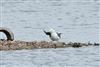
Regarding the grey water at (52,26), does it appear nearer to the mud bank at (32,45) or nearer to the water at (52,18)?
the water at (52,18)

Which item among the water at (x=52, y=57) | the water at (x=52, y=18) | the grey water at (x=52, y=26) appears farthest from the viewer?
the water at (x=52, y=18)

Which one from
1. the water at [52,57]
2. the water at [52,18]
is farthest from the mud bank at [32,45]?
the water at [52,18]

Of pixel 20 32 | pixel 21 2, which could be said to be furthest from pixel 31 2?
pixel 20 32

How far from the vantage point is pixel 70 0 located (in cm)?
7269

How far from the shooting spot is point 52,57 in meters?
33.9

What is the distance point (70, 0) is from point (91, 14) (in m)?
17.0

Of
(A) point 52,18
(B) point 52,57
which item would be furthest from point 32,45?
(A) point 52,18

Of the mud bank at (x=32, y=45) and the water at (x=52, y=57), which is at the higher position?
the mud bank at (x=32, y=45)

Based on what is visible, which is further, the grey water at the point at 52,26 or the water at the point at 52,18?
the water at the point at 52,18

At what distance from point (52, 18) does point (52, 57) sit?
1852 cm

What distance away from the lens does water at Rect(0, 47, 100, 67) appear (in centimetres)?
3194

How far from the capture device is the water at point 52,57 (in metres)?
31.9

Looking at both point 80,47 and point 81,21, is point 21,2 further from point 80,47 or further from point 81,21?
point 80,47

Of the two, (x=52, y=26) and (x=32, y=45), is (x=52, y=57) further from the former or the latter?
(x=52, y=26)
